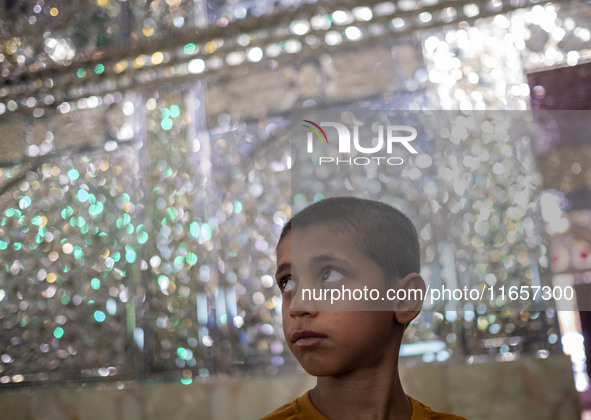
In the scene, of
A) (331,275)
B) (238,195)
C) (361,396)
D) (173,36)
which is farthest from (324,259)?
(173,36)

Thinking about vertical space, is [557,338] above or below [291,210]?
below

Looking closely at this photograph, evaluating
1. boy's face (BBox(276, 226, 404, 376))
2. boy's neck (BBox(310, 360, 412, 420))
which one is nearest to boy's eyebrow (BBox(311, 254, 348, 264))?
boy's face (BBox(276, 226, 404, 376))

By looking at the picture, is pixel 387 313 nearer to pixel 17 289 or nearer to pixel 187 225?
pixel 187 225

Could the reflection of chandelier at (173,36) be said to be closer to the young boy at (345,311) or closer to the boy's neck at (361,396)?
the young boy at (345,311)

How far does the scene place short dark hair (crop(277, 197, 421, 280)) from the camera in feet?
2.13

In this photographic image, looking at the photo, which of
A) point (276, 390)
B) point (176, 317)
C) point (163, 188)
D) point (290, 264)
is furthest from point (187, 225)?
point (290, 264)

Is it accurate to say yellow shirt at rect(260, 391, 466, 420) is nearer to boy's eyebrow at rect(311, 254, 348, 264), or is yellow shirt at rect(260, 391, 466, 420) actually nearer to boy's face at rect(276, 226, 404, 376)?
boy's face at rect(276, 226, 404, 376)

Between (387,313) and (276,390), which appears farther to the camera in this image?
(276,390)

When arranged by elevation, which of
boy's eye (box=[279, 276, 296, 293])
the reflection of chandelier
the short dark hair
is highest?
the reflection of chandelier

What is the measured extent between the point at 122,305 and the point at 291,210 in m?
0.48

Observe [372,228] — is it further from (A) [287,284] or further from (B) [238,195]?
(B) [238,195]

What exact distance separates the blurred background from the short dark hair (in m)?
0.61

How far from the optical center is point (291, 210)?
139cm

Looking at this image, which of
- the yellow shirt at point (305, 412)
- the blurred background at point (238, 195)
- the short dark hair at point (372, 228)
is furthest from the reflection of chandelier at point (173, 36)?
the yellow shirt at point (305, 412)
